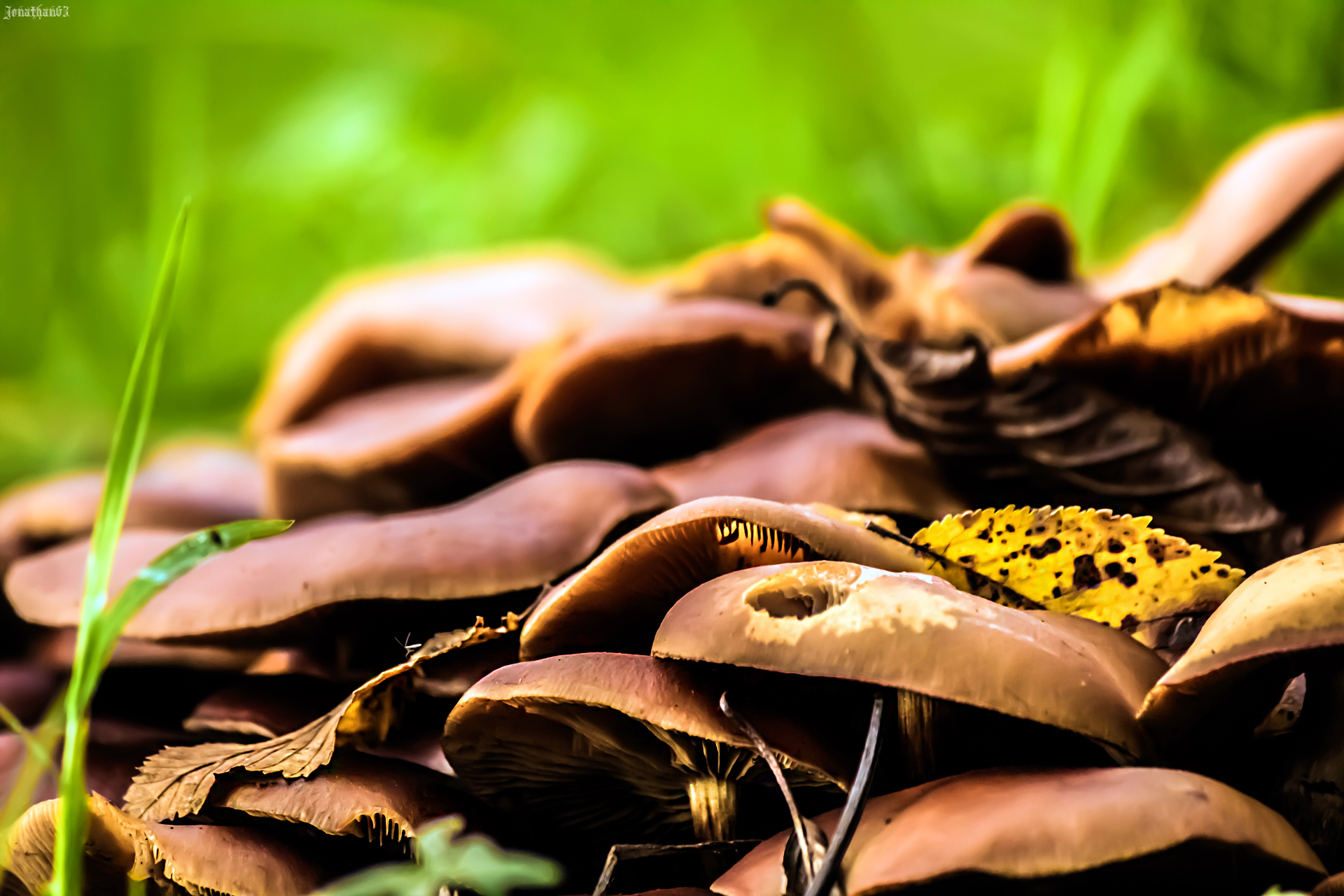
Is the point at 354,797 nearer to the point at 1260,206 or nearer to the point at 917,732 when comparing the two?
the point at 917,732

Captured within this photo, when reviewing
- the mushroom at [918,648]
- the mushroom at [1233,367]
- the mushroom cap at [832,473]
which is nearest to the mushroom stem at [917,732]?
the mushroom at [918,648]

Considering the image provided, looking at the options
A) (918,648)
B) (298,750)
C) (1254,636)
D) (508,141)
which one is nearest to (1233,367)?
(1254,636)

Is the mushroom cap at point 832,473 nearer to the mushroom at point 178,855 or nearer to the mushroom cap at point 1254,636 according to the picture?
the mushroom cap at point 1254,636

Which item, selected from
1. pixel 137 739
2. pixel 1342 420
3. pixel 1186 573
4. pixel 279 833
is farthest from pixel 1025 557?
pixel 137 739

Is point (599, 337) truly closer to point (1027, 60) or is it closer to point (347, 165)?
point (347, 165)

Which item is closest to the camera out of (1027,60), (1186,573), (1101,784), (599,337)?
(1101,784)

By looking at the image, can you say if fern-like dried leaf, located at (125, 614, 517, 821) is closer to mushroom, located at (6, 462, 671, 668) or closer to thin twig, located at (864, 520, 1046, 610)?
mushroom, located at (6, 462, 671, 668)
